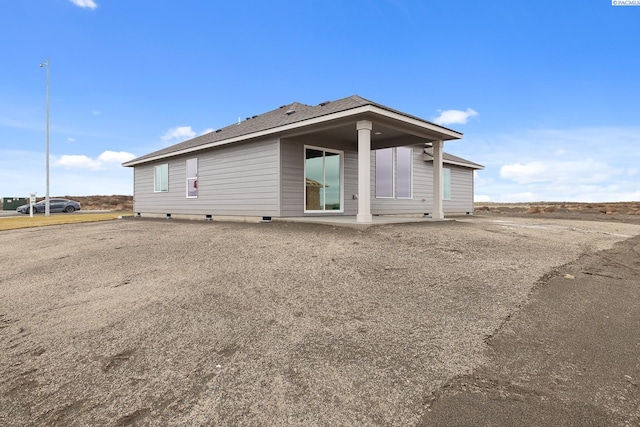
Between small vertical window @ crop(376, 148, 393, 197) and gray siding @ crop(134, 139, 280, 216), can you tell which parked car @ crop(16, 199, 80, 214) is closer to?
gray siding @ crop(134, 139, 280, 216)

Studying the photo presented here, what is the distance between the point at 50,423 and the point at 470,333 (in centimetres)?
314

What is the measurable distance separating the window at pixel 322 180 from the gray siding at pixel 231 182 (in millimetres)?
1253

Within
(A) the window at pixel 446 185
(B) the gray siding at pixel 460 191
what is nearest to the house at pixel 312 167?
(A) the window at pixel 446 185

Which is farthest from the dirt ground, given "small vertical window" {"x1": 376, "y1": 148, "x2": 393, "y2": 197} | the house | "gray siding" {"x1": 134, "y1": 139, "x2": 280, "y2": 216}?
"small vertical window" {"x1": 376, "y1": 148, "x2": 393, "y2": 197}

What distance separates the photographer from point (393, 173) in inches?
578

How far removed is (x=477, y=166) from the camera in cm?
1891

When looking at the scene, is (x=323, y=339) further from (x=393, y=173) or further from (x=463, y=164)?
(x=463, y=164)

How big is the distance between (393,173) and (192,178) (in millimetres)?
8349

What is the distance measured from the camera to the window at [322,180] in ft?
38.5

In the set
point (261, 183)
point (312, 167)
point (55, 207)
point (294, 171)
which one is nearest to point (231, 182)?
point (261, 183)

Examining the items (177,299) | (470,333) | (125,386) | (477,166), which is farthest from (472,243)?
(477,166)

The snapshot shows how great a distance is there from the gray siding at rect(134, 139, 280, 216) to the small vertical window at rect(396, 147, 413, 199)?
614 cm

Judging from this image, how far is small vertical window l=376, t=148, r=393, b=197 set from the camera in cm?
1412

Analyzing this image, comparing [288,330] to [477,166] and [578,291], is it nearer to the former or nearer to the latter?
[578,291]
